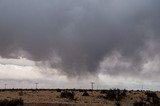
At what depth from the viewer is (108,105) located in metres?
64.3

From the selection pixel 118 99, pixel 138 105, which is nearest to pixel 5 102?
pixel 138 105

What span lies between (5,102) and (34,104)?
15.4 feet

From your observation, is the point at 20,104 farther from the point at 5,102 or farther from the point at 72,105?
the point at 72,105

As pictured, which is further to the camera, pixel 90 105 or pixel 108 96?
pixel 108 96

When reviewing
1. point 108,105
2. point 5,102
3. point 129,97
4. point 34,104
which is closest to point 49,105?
point 34,104

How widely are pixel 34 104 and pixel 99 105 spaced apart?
11.1 metres

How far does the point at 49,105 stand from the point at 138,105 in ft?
53.1

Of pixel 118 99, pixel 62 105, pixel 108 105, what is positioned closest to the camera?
pixel 62 105

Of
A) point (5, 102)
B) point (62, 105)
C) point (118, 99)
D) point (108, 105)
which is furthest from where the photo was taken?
point (118, 99)

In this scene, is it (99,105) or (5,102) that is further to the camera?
(99,105)

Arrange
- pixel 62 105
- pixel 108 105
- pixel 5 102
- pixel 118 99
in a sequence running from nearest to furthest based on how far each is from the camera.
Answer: pixel 5 102 < pixel 62 105 < pixel 108 105 < pixel 118 99

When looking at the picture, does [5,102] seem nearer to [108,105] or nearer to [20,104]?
[20,104]

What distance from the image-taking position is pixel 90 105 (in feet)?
205

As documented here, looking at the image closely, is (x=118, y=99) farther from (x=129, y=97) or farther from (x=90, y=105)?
(x=90, y=105)
